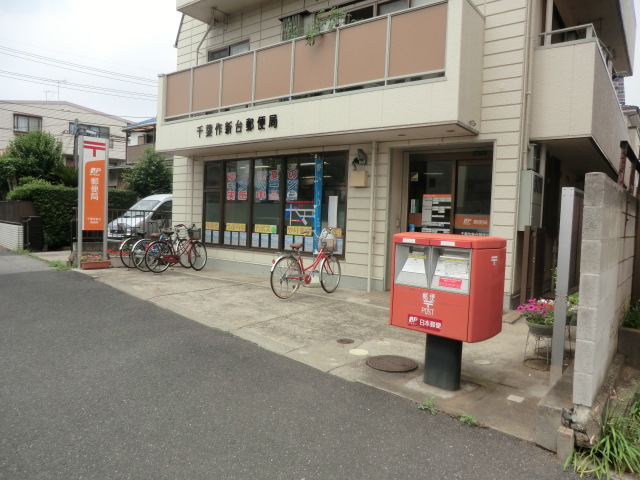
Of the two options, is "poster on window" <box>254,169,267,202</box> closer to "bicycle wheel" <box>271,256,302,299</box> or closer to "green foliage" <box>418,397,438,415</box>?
"bicycle wheel" <box>271,256,302,299</box>

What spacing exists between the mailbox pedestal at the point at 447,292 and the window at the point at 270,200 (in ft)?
16.7

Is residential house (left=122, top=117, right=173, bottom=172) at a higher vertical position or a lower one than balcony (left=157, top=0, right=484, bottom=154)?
higher

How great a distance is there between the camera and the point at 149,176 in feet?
84.4

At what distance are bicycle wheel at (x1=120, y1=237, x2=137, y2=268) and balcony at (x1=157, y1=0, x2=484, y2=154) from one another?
10.3 feet

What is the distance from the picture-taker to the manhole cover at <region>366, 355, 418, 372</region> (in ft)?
15.0

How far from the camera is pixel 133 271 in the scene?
1060 cm

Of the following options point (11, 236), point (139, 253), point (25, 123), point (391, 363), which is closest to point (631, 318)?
point (391, 363)

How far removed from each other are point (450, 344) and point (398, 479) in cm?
153

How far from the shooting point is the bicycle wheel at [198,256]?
36.6 feet

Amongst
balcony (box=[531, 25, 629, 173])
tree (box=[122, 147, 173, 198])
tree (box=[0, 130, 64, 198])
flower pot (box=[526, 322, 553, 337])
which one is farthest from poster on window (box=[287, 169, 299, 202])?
tree (box=[122, 147, 173, 198])

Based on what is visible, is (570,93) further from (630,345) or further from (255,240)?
(255,240)

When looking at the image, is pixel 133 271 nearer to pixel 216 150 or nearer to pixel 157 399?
pixel 216 150

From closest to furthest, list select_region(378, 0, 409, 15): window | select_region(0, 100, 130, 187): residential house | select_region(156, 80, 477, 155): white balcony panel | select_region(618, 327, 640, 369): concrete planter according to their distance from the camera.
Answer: select_region(618, 327, 640, 369): concrete planter → select_region(156, 80, 477, 155): white balcony panel → select_region(378, 0, 409, 15): window → select_region(0, 100, 130, 187): residential house

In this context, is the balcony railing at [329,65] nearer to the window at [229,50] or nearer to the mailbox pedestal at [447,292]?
the window at [229,50]
